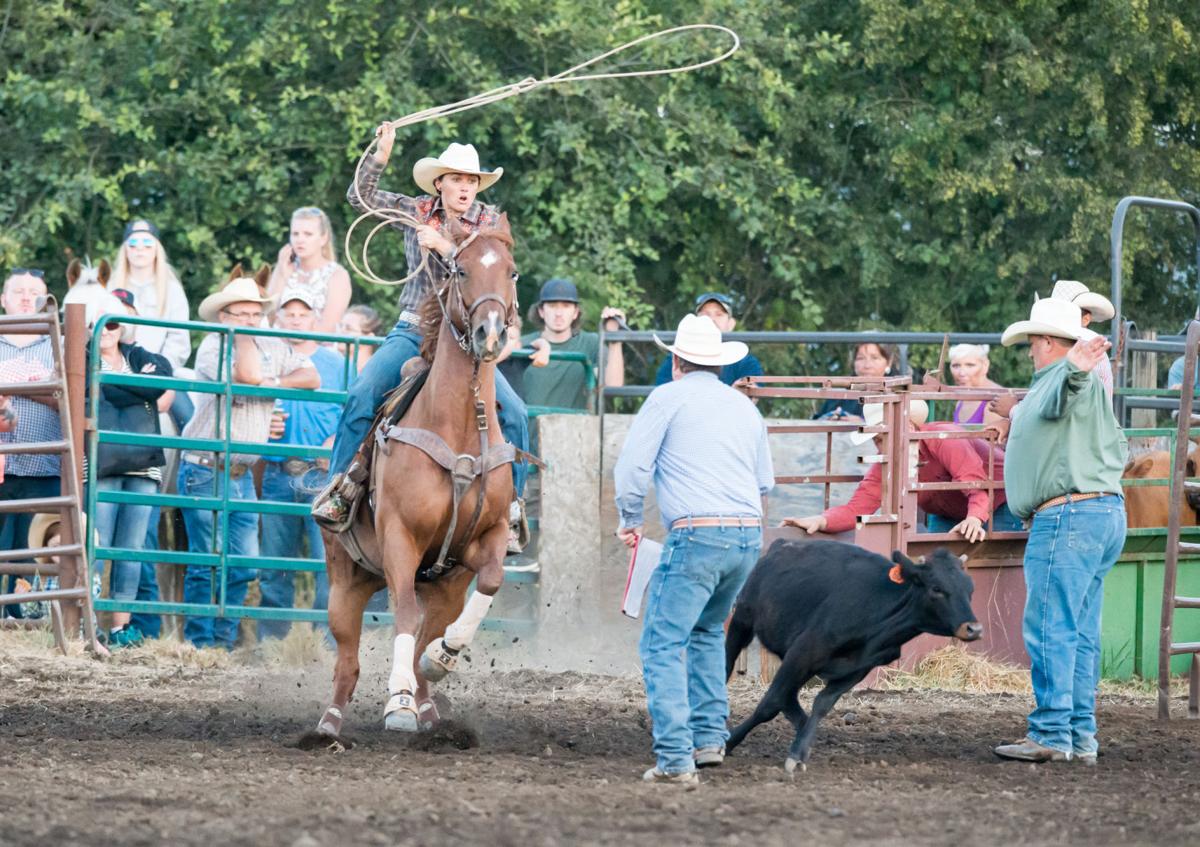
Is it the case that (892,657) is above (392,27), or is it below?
below

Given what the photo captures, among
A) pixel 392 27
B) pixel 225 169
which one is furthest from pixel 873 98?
pixel 225 169

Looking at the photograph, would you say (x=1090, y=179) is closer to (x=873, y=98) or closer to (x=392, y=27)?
(x=873, y=98)

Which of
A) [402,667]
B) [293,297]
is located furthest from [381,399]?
[293,297]

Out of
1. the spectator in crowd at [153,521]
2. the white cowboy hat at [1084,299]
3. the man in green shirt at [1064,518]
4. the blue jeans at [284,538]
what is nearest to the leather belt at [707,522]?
the man in green shirt at [1064,518]

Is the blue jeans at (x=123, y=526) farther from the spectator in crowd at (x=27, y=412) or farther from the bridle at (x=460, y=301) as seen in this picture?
the bridle at (x=460, y=301)

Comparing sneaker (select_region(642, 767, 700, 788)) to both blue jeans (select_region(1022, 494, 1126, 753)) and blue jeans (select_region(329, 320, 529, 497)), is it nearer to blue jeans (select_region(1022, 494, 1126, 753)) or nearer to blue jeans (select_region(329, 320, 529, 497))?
blue jeans (select_region(1022, 494, 1126, 753))

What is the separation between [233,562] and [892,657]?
5090 millimetres

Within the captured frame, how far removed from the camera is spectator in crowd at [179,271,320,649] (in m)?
11.3

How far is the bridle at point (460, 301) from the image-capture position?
731cm

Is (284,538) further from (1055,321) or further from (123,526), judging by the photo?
(1055,321)

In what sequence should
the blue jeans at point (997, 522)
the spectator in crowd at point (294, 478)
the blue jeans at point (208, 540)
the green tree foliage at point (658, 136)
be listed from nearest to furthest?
1. the blue jeans at point (997, 522)
2. the blue jeans at point (208, 540)
3. the spectator in crowd at point (294, 478)
4. the green tree foliage at point (658, 136)

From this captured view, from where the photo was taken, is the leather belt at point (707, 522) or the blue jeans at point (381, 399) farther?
the blue jeans at point (381, 399)

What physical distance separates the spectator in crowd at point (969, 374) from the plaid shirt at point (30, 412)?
5.55 meters

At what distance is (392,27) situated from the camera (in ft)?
49.6
